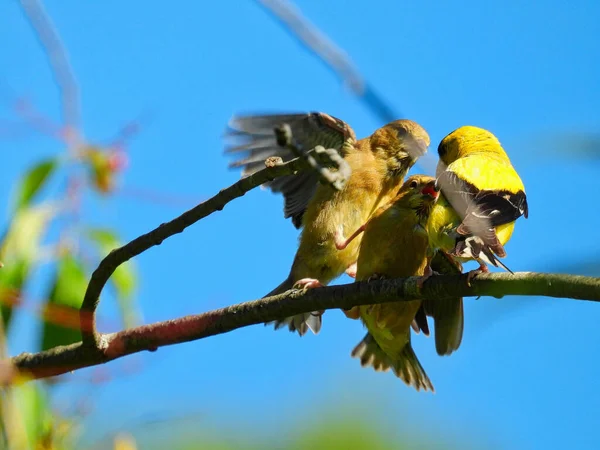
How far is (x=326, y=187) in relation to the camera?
5.34 metres

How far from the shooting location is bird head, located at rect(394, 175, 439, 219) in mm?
4391

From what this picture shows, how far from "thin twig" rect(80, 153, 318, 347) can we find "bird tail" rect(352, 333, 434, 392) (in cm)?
248

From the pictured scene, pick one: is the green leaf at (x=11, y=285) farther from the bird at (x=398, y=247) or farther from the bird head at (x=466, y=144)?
the bird head at (x=466, y=144)

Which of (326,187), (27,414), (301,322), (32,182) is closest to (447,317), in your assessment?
(301,322)

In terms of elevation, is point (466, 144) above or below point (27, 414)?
above

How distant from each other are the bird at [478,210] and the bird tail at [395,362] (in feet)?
4.83

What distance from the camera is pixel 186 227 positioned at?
2.77 meters

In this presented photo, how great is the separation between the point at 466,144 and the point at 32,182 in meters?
2.78

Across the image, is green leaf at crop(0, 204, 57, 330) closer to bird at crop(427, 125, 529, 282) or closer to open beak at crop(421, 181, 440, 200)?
bird at crop(427, 125, 529, 282)

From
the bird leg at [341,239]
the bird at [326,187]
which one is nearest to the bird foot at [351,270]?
the bird at [326,187]

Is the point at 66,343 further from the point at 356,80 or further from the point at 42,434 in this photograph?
the point at 356,80

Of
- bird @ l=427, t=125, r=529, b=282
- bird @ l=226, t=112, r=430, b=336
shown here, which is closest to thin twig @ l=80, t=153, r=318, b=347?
bird @ l=427, t=125, r=529, b=282

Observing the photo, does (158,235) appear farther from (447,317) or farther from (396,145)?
(396,145)

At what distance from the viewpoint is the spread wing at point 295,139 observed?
5707 mm
